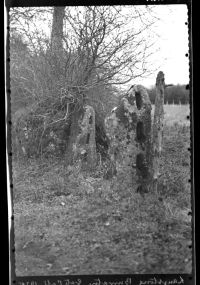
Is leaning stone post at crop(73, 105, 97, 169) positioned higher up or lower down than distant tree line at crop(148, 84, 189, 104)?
lower down

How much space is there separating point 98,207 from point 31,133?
79 centimetres

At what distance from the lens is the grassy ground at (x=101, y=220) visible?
9.45 feet

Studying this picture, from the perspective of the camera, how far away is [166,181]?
299 cm

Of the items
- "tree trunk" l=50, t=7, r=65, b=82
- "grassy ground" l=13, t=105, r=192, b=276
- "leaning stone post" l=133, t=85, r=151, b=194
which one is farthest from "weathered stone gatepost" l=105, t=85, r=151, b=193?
"tree trunk" l=50, t=7, r=65, b=82

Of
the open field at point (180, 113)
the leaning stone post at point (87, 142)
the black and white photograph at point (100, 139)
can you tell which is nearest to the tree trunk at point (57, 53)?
the black and white photograph at point (100, 139)

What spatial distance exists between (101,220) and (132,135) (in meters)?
0.71

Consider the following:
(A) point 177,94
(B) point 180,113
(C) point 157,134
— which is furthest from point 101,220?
(A) point 177,94

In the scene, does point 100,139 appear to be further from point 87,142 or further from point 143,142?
point 143,142

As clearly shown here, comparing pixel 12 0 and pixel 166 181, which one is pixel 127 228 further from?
pixel 12 0

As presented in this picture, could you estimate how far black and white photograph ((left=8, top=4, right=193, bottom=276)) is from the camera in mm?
2893

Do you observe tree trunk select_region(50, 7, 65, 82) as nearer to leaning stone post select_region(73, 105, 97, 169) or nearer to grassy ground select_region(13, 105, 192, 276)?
leaning stone post select_region(73, 105, 97, 169)

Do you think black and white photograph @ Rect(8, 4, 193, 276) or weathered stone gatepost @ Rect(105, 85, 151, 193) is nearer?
black and white photograph @ Rect(8, 4, 193, 276)

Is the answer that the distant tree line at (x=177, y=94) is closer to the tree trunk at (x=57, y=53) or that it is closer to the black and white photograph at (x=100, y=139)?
the black and white photograph at (x=100, y=139)
